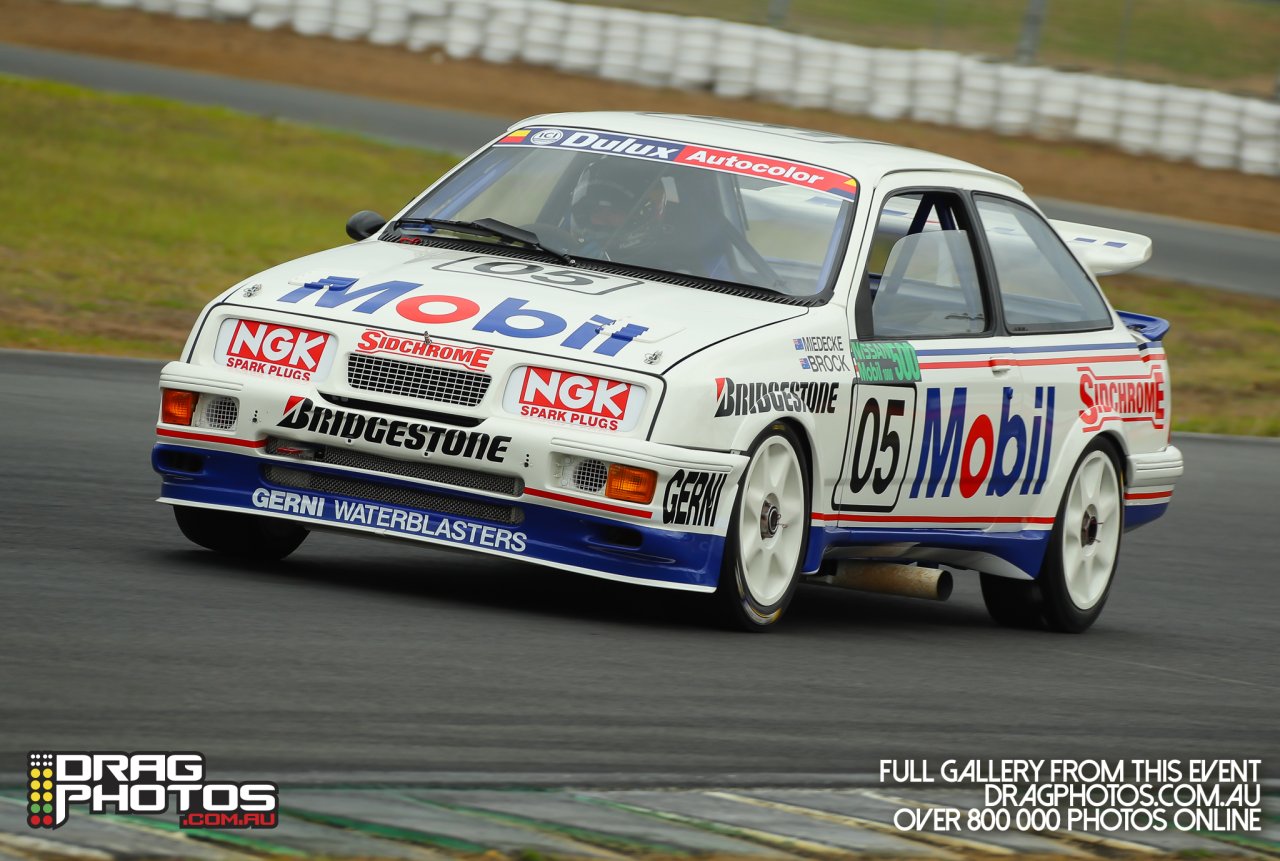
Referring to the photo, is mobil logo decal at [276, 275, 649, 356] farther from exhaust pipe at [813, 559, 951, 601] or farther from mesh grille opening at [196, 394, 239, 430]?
exhaust pipe at [813, 559, 951, 601]

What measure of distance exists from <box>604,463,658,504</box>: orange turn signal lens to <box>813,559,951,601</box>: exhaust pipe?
4.96 ft

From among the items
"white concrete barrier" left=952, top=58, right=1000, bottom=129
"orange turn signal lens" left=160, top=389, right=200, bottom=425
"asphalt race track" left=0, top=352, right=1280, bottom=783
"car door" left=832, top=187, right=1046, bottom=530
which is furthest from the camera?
"white concrete barrier" left=952, top=58, right=1000, bottom=129

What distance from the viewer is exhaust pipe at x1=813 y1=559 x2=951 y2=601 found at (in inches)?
304

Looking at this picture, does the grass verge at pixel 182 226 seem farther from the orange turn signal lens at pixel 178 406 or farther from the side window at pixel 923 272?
the side window at pixel 923 272

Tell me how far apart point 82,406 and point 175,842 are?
7.27 metres

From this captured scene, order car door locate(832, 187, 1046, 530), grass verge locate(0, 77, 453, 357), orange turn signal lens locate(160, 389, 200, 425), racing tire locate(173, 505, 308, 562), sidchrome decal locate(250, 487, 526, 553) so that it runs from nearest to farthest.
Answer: sidchrome decal locate(250, 487, 526, 553) → orange turn signal lens locate(160, 389, 200, 425) → racing tire locate(173, 505, 308, 562) → car door locate(832, 187, 1046, 530) → grass verge locate(0, 77, 453, 357)

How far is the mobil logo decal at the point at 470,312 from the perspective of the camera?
21.4 feet

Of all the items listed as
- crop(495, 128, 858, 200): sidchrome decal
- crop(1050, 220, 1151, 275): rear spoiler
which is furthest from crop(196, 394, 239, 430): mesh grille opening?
crop(1050, 220, 1151, 275): rear spoiler

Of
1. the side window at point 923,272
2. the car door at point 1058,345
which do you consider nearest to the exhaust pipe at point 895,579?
the car door at point 1058,345

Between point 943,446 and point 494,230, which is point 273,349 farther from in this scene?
point 943,446

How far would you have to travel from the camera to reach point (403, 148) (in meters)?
25.8

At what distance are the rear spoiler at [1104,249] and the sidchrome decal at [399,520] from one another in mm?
3550

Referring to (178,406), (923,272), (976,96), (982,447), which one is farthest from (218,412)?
(976,96)

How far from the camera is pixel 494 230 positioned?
24.7ft
